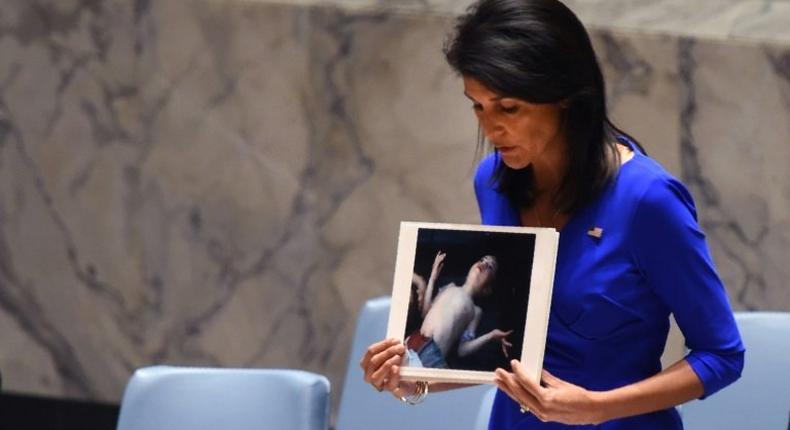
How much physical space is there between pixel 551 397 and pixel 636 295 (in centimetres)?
21

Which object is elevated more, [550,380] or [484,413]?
[550,380]

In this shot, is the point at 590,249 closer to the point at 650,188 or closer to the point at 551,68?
the point at 650,188

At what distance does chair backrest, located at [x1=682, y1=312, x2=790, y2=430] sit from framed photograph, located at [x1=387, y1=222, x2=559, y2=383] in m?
1.23

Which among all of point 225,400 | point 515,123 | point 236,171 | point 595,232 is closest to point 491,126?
point 515,123

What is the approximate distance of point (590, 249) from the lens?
2004mm

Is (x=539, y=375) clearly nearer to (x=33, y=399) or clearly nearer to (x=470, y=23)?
(x=470, y=23)

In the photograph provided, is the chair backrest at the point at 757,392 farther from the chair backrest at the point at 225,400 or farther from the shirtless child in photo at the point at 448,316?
the shirtless child in photo at the point at 448,316

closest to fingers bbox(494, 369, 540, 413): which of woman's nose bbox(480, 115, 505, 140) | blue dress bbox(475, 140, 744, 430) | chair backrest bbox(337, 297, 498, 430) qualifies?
blue dress bbox(475, 140, 744, 430)

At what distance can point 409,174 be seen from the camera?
464cm

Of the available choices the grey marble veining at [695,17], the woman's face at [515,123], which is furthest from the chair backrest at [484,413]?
the grey marble veining at [695,17]

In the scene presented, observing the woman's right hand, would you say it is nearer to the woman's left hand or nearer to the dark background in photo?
the dark background in photo

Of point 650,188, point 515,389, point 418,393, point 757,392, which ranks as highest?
point 650,188

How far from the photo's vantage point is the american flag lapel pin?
2002mm

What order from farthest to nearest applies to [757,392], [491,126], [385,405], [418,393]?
[385,405], [757,392], [418,393], [491,126]
